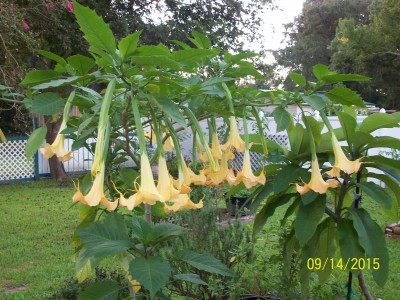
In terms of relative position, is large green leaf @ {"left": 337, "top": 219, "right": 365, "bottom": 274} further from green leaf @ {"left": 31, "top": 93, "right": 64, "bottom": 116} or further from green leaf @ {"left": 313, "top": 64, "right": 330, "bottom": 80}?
green leaf @ {"left": 31, "top": 93, "right": 64, "bottom": 116}

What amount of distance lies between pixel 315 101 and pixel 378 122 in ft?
2.46

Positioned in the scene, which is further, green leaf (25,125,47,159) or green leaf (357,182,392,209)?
green leaf (357,182,392,209)

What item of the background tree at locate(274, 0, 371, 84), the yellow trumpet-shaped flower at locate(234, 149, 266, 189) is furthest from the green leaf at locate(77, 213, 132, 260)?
the background tree at locate(274, 0, 371, 84)

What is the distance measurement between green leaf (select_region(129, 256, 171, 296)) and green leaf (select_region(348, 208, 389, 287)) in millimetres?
914

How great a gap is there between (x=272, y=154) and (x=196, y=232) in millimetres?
1247

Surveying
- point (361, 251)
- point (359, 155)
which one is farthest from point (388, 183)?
point (361, 251)

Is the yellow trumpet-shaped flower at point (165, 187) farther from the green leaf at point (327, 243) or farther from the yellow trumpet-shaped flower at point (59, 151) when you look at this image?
the green leaf at point (327, 243)

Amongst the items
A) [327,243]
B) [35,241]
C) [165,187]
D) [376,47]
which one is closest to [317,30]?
[376,47]

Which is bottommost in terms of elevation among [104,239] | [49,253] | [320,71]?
[49,253]

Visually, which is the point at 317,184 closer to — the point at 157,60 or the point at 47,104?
the point at 157,60

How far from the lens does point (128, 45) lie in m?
1.11

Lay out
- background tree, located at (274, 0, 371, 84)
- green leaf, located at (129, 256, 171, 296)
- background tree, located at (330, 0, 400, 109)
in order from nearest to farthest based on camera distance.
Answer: green leaf, located at (129, 256, 171, 296) → background tree, located at (330, 0, 400, 109) → background tree, located at (274, 0, 371, 84)

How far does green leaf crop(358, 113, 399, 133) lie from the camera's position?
1887mm

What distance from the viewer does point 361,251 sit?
1916mm
